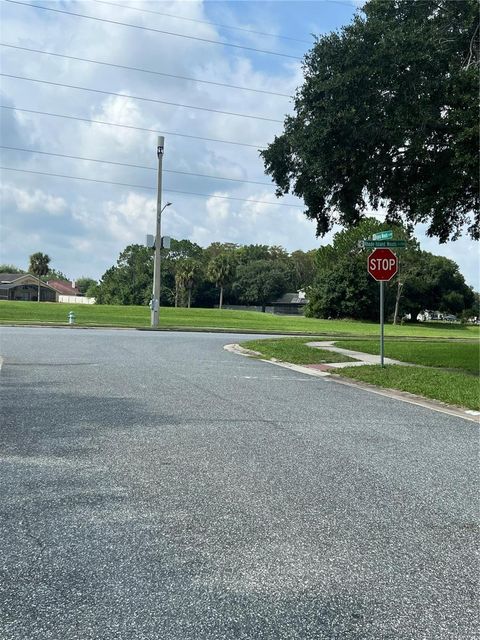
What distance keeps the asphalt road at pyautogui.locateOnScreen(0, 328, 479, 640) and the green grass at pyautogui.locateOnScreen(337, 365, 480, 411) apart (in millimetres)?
1843

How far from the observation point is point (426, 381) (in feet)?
40.0

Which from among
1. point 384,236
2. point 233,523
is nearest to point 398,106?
point 384,236

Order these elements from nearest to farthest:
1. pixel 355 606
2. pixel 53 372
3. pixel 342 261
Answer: pixel 355 606
pixel 53 372
pixel 342 261

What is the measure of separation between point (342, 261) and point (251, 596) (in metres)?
75.1

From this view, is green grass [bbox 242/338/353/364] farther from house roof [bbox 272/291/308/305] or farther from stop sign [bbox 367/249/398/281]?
house roof [bbox 272/291/308/305]

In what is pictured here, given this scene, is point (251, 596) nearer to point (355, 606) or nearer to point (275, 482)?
point (355, 606)

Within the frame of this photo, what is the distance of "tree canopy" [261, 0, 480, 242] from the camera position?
14211 mm

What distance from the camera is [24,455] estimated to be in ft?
18.7

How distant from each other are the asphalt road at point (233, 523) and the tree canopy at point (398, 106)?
28.0 feet

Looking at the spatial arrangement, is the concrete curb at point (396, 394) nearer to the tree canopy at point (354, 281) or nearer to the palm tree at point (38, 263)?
the tree canopy at point (354, 281)

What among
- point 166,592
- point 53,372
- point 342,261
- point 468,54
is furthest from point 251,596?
point 342,261

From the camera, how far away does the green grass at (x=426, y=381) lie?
Answer: 10.3 meters

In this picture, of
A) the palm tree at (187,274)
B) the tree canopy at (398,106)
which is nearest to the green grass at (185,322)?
the tree canopy at (398,106)

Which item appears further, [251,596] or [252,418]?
[252,418]
